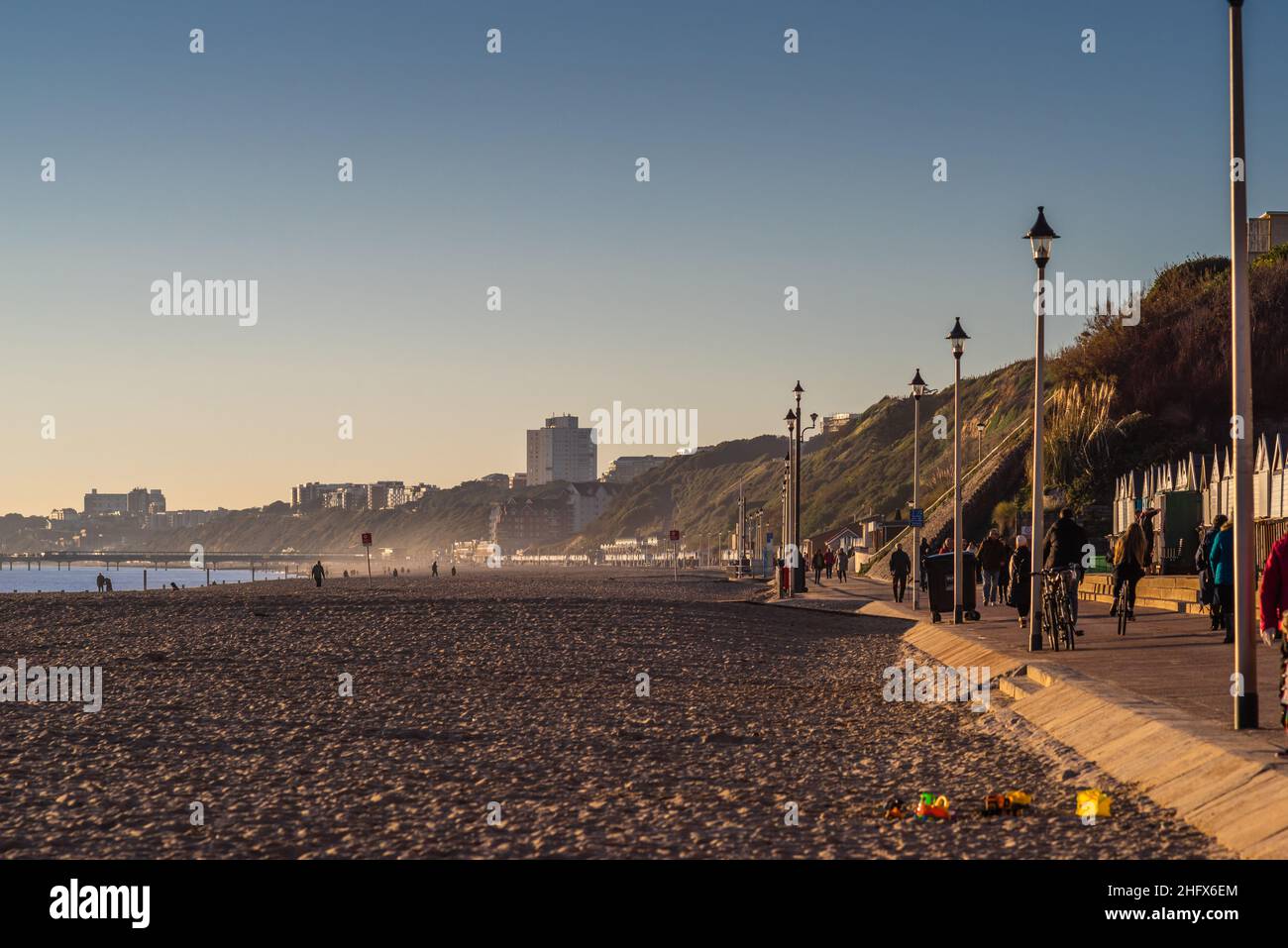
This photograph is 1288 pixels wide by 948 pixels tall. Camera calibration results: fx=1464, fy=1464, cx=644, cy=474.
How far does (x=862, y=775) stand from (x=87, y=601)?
46830 mm

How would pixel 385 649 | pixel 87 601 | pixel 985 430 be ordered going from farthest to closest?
pixel 985 430
pixel 87 601
pixel 385 649

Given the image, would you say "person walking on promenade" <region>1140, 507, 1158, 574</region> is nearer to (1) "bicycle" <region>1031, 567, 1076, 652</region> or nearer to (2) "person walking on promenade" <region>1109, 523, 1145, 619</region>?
(2) "person walking on promenade" <region>1109, 523, 1145, 619</region>

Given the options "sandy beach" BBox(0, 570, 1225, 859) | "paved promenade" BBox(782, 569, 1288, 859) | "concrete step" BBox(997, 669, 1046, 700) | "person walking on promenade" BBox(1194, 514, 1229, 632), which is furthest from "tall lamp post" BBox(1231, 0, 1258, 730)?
"person walking on promenade" BBox(1194, 514, 1229, 632)

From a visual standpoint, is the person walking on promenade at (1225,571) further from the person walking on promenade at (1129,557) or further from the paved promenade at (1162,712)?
the person walking on promenade at (1129,557)

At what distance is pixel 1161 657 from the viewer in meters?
17.9

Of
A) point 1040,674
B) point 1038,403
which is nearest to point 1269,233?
point 1038,403

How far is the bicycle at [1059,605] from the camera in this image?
19734 millimetres

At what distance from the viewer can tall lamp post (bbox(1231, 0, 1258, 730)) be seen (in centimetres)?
1084

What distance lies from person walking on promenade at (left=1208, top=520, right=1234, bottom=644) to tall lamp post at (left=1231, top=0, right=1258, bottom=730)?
26.4ft

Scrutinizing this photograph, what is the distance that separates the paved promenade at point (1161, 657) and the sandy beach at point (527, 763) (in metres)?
1.37

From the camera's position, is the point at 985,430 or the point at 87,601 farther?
the point at 985,430
